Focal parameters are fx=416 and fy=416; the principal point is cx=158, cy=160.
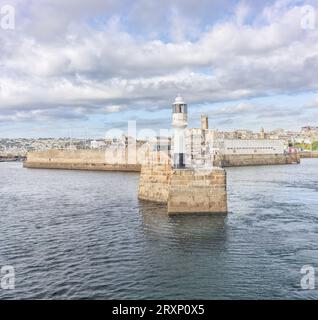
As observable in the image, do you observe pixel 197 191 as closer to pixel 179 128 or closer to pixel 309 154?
pixel 179 128

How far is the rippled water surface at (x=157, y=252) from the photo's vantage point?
14.1 metres

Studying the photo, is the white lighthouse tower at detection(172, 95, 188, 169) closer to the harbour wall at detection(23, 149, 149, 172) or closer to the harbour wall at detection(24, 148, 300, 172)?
the harbour wall at detection(24, 148, 300, 172)

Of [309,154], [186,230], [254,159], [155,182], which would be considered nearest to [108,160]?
[254,159]

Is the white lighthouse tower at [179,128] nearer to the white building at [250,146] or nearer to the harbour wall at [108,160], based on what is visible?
the harbour wall at [108,160]

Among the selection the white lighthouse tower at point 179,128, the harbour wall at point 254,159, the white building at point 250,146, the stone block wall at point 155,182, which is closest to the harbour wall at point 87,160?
the harbour wall at point 254,159

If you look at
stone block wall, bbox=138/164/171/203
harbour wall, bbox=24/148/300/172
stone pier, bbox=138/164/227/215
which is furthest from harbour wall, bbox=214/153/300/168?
stone pier, bbox=138/164/227/215

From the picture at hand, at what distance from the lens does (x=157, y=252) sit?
18.5 metres

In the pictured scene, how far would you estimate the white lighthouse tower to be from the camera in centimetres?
2736

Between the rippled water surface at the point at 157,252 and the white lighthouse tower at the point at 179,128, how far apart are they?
382 cm

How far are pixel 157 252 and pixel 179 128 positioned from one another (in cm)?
1113

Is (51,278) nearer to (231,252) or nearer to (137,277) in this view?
(137,277)

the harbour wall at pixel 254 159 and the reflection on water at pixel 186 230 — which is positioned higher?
the harbour wall at pixel 254 159

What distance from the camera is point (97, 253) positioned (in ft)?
60.6

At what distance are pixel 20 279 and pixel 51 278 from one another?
1.15 m
